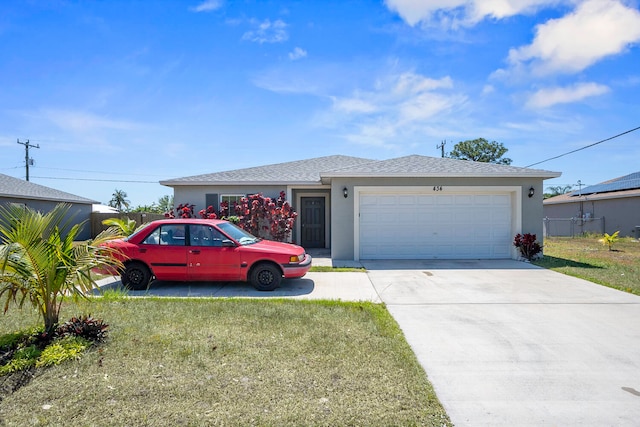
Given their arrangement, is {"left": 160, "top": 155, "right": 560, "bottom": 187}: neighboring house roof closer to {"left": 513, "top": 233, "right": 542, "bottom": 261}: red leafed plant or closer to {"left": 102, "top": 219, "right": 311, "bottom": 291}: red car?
{"left": 513, "top": 233, "right": 542, "bottom": 261}: red leafed plant

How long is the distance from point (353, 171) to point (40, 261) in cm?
822

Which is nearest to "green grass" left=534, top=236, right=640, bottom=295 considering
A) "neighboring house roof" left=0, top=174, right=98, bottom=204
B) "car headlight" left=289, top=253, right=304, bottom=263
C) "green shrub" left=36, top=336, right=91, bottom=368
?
"car headlight" left=289, top=253, right=304, bottom=263

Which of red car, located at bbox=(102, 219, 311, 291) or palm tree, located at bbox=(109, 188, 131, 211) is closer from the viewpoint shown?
red car, located at bbox=(102, 219, 311, 291)

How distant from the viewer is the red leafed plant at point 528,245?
10.3 meters

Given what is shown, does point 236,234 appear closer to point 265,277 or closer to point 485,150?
point 265,277

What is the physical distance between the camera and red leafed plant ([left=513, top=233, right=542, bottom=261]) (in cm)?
1033

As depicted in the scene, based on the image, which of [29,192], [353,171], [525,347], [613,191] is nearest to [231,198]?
[353,171]

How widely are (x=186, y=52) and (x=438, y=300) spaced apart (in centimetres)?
892

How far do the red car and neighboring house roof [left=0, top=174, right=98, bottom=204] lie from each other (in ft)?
47.8

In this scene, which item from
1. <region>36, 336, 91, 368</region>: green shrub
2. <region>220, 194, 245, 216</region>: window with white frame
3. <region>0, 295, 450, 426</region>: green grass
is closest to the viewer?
<region>0, 295, 450, 426</region>: green grass

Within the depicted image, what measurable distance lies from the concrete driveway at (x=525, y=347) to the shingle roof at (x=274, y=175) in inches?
273

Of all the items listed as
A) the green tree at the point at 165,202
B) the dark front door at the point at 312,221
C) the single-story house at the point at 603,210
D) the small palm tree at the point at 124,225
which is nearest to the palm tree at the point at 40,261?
the small palm tree at the point at 124,225

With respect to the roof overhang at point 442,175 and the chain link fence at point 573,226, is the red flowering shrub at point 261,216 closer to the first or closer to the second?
the roof overhang at point 442,175

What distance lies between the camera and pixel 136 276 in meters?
6.99
